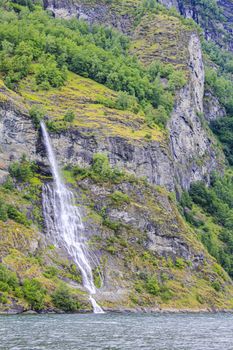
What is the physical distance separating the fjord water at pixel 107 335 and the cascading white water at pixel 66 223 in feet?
85.0

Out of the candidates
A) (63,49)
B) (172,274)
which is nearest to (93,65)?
(63,49)

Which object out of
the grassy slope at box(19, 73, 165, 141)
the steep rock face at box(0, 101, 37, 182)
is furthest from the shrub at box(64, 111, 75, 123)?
the steep rock face at box(0, 101, 37, 182)

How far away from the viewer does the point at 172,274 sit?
12200cm

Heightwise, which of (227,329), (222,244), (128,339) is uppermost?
(128,339)

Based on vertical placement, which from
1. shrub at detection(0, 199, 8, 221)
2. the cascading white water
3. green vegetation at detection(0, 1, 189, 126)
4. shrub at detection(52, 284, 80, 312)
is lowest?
shrub at detection(52, 284, 80, 312)

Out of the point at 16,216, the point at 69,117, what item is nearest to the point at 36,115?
the point at 69,117

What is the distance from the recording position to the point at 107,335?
6444cm

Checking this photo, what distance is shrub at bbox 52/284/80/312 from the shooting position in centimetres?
9819

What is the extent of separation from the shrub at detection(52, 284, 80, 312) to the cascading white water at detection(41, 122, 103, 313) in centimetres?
579

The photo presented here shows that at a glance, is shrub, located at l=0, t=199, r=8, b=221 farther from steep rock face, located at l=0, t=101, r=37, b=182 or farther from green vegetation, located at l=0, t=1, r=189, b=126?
green vegetation, located at l=0, t=1, r=189, b=126

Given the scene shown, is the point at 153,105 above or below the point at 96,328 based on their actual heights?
above

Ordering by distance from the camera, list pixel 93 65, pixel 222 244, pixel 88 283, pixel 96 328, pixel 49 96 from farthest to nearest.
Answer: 1. pixel 93 65
2. pixel 222 244
3. pixel 49 96
4. pixel 88 283
5. pixel 96 328

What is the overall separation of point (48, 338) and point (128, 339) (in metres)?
6.83

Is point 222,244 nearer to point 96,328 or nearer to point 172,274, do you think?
point 172,274
